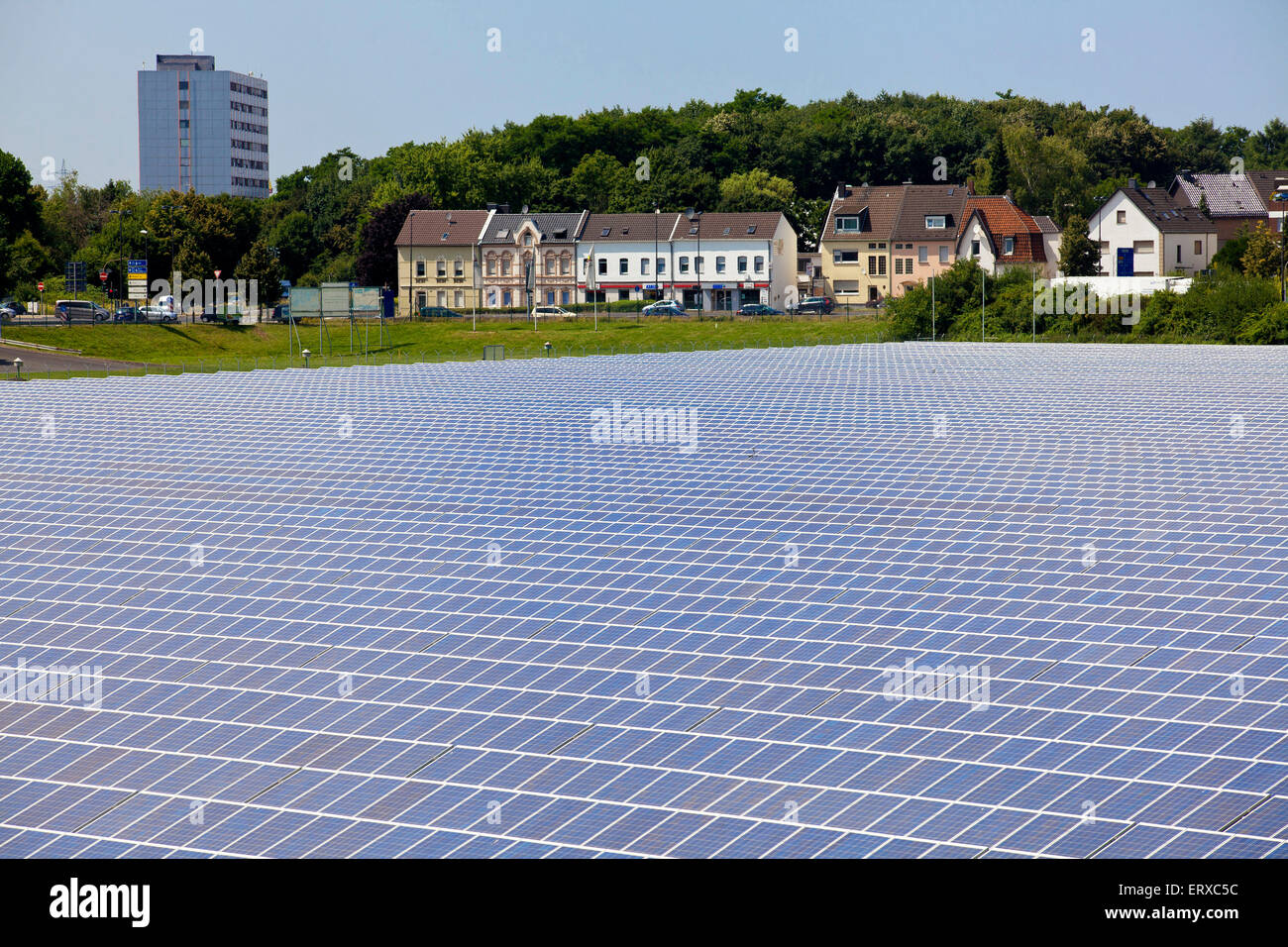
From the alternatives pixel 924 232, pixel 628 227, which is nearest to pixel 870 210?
pixel 924 232

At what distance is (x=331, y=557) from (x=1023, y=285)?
78.6 m

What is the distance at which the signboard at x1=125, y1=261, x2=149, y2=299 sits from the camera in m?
118

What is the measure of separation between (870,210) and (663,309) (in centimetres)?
2781

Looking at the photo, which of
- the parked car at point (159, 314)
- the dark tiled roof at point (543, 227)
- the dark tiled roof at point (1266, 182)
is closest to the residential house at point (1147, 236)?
the dark tiled roof at point (1266, 182)

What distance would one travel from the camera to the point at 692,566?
23.2m

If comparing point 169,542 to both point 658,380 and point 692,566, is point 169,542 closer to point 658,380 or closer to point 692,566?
point 692,566

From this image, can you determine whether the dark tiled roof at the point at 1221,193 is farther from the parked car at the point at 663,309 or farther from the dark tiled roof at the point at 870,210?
the parked car at the point at 663,309

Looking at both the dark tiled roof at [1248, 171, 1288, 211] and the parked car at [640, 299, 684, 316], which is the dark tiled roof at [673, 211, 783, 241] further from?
the dark tiled roof at [1248, 171, 1288, 211]

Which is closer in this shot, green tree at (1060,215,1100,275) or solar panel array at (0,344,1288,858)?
solar panel array at (0,344,1288,858)

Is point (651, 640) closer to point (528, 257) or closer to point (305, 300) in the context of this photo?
point (305, 300)

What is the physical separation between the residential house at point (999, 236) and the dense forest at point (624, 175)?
1041 centimetres

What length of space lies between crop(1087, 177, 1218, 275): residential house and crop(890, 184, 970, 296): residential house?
41.1 feet

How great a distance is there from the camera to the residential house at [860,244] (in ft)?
440

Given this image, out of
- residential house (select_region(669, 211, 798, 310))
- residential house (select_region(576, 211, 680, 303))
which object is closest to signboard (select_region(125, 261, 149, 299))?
residential house (select_region(576, 211, 680, 303))
